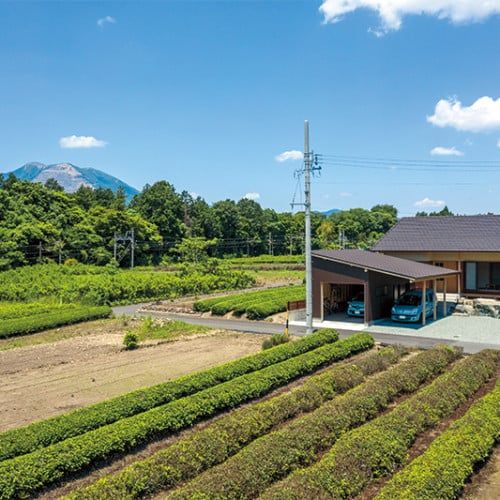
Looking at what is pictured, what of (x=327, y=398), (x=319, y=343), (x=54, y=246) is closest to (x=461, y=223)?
(x=319, y=343)

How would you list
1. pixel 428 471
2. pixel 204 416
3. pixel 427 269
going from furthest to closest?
1. pixel 427 269
2. pixel 204 416
3. pixel 428 471

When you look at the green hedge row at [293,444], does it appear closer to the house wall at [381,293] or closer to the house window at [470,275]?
the house wall at [381,293]

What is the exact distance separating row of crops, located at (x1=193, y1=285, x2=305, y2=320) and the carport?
8.62 ft

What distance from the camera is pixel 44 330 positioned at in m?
22.3

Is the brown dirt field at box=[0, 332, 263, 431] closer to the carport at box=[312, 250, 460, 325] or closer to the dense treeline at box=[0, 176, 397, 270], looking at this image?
the carport at box=[312, 250, 460, 325]

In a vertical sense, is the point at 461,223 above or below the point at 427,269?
above

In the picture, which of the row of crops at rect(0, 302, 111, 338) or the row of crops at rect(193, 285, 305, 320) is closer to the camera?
the row of crops at rect(0, 302, 111, 338)

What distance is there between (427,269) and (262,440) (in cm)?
1797

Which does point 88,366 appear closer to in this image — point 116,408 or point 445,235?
point 116,408

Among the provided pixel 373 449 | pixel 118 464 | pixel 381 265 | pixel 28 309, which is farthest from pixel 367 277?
pixel 28 309

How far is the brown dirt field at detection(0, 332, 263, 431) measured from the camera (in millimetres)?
11742

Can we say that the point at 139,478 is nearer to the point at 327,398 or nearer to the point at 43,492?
the point at 43,492

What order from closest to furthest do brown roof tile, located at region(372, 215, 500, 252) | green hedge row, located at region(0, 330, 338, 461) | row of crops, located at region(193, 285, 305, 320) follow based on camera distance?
green hedge row, located at region(0, 330, 338, 461) → row of crops, located at region(193, 285, 305, 320) → brown roof tile, located at region(372, 215, 500, 252)

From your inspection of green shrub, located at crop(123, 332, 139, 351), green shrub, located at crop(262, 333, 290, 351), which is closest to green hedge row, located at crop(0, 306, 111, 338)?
green shrub, located at crop(123, 332, 139, 351)
